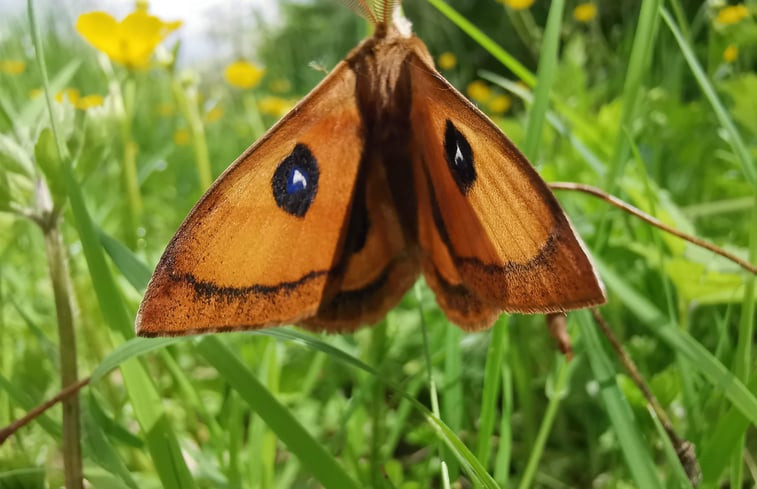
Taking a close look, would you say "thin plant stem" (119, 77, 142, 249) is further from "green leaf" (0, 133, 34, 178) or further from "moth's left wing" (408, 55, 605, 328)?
"moth's left wing" (408, 55, 605, 328)

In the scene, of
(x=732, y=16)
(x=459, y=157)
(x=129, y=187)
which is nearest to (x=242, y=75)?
(x=129, y=187)

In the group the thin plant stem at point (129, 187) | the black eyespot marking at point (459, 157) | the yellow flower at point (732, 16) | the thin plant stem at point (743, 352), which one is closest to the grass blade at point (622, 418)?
the thin plant stem at point (743, 352)

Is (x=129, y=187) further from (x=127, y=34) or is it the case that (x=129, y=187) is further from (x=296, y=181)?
(x=296, y=181)

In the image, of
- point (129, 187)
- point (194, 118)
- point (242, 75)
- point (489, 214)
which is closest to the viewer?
point (489, 214)

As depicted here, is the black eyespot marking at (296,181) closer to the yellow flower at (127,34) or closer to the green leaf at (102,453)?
the green leaf at (102,453)

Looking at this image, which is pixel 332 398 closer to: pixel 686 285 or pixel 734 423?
pixel 686 285

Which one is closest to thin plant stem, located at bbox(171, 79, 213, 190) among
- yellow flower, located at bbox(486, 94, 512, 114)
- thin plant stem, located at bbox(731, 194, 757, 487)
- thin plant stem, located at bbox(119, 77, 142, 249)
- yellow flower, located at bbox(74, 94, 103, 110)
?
thin plant stem, located at bbox(119, 77, 142, 249)

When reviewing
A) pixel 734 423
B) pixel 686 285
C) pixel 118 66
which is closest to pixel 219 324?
pixel 734 423

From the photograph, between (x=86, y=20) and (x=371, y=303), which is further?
(x=86, y=20)
